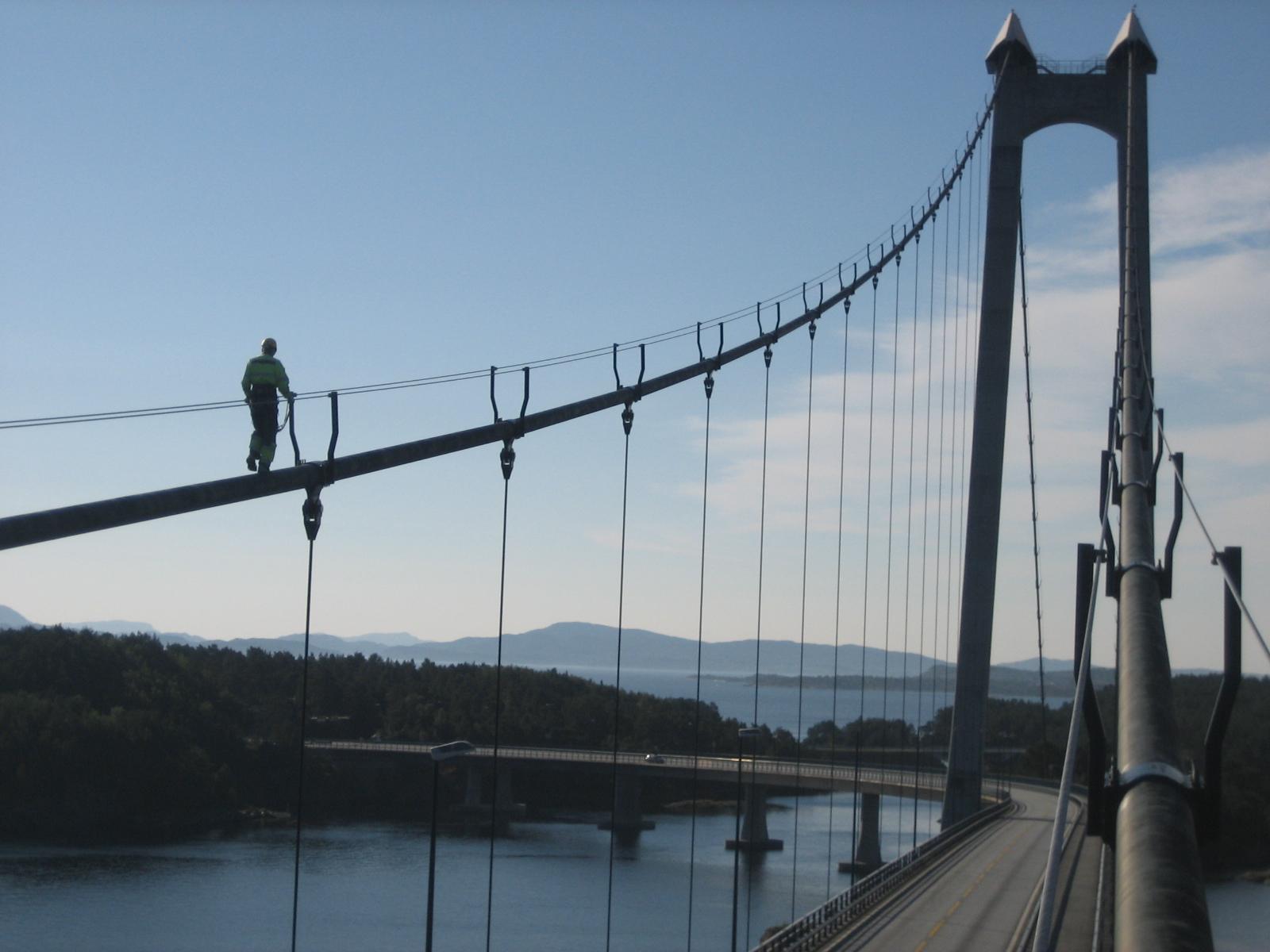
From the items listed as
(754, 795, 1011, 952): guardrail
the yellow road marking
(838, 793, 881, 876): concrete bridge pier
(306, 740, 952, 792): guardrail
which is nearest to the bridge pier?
(306, 740, 952, 792): guardrail

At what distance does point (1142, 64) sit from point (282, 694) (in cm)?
2759

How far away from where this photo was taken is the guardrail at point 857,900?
74.9ft

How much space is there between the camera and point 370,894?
141ft

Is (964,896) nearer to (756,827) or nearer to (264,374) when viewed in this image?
(264,374)

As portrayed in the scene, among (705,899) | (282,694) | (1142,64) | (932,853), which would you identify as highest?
(1142,64)

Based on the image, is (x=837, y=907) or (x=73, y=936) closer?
(x=837, y=907)

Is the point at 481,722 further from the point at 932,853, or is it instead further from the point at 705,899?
the point at 932,853

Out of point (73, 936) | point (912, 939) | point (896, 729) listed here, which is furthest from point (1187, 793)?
point (896, 729)

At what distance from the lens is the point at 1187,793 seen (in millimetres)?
3904

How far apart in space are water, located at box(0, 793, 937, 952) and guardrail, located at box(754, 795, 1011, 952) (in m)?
3.31

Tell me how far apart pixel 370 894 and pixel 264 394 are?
38.2 metres

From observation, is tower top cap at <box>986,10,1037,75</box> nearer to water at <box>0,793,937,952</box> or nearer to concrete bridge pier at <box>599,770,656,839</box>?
water at <box>0,793,937,952</box>

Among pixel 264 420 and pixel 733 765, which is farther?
pixel 733 765

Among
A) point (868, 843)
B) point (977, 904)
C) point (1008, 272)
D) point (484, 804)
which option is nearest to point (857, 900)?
point (977, 904)
